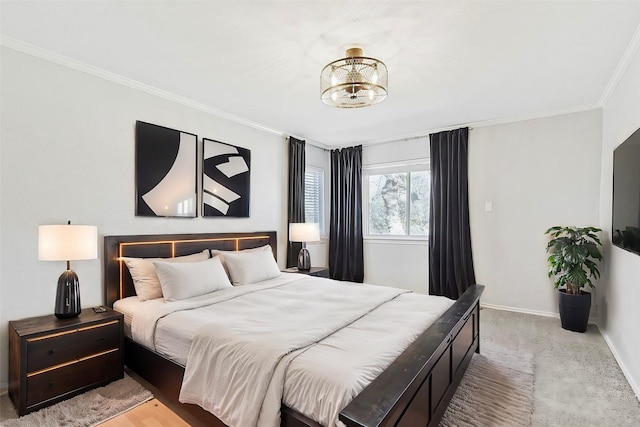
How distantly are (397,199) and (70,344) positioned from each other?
4.50 meters

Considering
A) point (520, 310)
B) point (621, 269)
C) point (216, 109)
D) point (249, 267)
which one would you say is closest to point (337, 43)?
point (216, 109)

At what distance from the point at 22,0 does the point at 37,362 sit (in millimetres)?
2283

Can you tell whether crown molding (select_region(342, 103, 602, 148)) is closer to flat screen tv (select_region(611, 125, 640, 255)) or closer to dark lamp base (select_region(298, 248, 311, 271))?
flat screen tv (select_region(611, 125, 640, 255))

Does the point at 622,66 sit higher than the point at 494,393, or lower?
higher

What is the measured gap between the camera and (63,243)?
229cm

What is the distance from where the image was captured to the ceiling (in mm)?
2027

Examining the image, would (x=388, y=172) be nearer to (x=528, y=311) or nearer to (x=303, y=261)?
(x=303, y=261)

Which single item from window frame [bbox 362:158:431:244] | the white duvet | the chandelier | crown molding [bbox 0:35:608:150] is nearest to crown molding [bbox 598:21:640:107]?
crown molding [bbox 0:35:608:150]

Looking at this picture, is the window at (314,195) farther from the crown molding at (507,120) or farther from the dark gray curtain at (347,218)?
the crown molding at (507,120)

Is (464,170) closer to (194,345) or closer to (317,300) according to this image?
(317,300)

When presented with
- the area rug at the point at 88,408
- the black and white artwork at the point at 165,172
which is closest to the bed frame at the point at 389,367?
the area rug at the point at 88,408

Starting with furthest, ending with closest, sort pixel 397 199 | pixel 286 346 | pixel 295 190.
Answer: pixel 397 199, pixel 295 190, pixel 286 346

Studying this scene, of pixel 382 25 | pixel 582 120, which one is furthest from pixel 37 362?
pixel 582 120

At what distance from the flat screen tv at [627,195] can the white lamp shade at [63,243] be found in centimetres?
399
